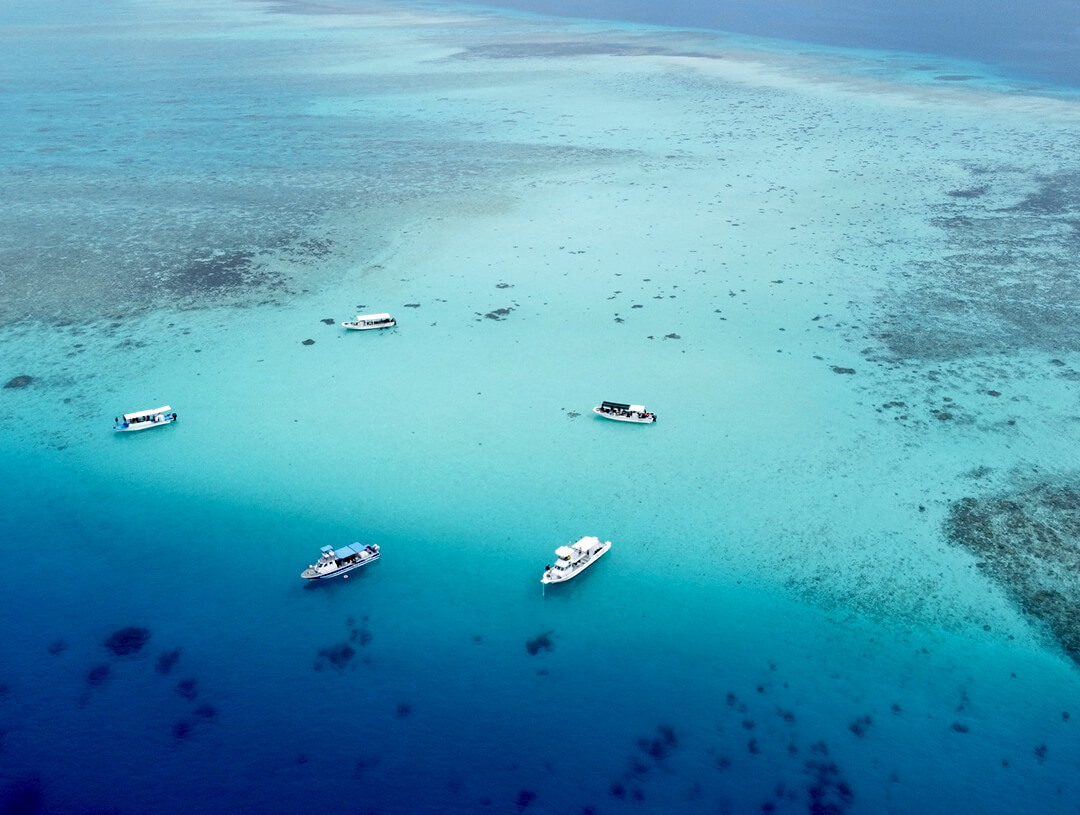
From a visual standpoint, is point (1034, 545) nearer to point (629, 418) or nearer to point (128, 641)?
point (629, 418)

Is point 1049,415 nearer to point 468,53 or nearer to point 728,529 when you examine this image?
point 728,529

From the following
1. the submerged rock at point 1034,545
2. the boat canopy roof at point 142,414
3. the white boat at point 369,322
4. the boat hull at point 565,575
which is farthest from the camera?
the white boat at point 369,322

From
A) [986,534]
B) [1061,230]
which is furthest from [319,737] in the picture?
[1061,230]

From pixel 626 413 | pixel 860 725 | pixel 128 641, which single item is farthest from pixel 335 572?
pixel 860 725

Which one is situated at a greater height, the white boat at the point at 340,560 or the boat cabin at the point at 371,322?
the boat cabin at the point at 371,322

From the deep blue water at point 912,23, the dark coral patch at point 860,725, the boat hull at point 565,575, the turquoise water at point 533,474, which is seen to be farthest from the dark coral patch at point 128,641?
the deep blue water at point 912,23

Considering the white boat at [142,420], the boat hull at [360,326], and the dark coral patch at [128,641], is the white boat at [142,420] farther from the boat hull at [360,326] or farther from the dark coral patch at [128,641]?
the dark coral patch at [128,641]

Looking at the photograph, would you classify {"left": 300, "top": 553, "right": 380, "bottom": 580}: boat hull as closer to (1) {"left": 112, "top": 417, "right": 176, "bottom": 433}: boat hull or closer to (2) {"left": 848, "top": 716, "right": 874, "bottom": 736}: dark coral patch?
(1) {"left": 112, "top": 417, "right": 176, "bottom": 433}: boat hull
